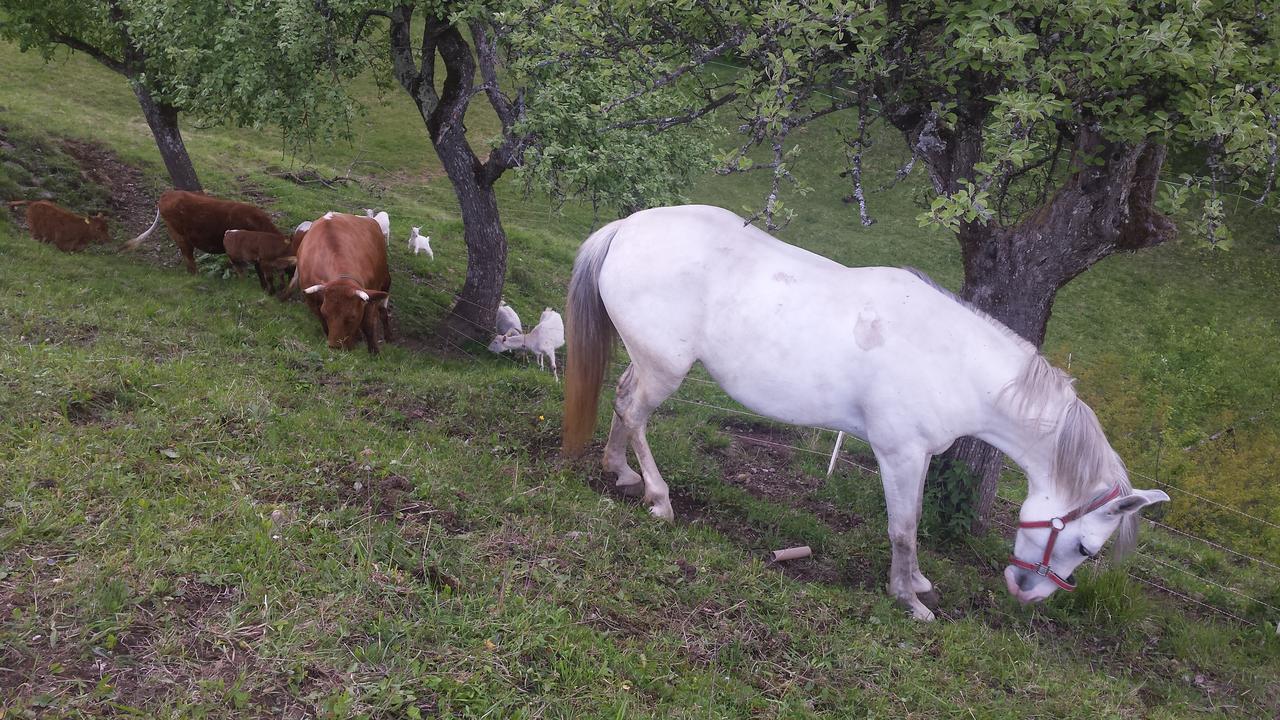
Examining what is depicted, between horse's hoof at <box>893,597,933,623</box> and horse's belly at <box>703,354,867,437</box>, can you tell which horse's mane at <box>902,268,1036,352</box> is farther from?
horse's hoof at <box>893,597,933,623</box>

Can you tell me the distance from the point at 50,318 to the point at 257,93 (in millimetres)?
3514

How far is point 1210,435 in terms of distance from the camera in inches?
564

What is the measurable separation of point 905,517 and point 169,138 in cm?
1149

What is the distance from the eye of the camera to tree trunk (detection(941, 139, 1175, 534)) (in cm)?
574

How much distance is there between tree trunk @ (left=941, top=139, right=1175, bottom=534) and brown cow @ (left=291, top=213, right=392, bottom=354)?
573cm

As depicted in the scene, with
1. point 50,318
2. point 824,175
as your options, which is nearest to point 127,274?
point 50,318

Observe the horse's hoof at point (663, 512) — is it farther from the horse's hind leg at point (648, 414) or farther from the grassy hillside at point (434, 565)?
the grassy hillside at point (434, 565)

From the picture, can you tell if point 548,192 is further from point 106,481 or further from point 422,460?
point 106,481

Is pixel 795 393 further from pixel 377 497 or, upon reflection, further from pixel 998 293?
pixel 377 497

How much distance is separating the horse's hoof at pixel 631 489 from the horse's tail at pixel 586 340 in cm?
45

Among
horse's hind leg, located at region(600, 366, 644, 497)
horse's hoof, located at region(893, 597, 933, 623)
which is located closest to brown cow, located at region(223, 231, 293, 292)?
horse's hind leg, located at region(600, 366, 644, 497)

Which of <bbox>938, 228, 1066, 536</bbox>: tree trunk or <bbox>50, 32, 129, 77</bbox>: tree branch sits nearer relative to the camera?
<bbox>938, 228, 1066, 536</bbox>: tree trunk

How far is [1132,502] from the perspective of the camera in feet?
15.8

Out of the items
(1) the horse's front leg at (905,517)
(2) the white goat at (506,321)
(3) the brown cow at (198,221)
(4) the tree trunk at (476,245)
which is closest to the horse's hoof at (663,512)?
(1) the horse's front leg at (905,517)
